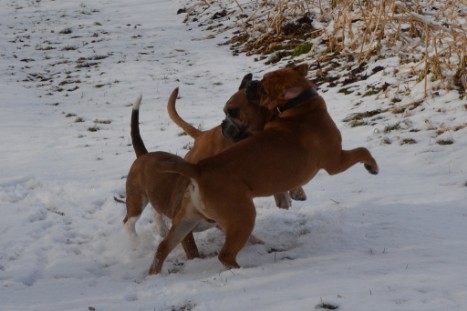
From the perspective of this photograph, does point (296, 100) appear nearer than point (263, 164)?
No

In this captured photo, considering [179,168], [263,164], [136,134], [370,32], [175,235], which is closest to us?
[179,168]

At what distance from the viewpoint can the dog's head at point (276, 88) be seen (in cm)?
474

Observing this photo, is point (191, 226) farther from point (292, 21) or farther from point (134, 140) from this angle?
point (292, 21)

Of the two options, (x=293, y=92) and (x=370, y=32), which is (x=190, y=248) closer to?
(x=293, y=92)

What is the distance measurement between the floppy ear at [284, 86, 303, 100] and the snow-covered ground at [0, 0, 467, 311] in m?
1.15

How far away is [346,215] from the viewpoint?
5117mm

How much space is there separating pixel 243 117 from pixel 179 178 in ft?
2.46

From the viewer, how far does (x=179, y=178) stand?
4840 mm

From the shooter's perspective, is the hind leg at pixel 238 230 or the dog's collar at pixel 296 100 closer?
the hind leg at pixel 238 230

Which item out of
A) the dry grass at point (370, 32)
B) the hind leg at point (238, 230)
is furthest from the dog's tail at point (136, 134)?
the dry grass at point (370, 32)

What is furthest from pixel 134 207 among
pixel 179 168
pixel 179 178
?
pixel 179 168

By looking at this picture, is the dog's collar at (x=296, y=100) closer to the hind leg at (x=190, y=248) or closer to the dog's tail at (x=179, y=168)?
the dog's tail at (x=179, y=168)

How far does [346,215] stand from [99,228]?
2.36 meters

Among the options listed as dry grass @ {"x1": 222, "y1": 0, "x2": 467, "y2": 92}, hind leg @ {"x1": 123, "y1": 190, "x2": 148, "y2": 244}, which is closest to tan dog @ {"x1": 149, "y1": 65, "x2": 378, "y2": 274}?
hind leg @ {"x1": 123, "y1": 190, "x2": 148, "y2": 244}
